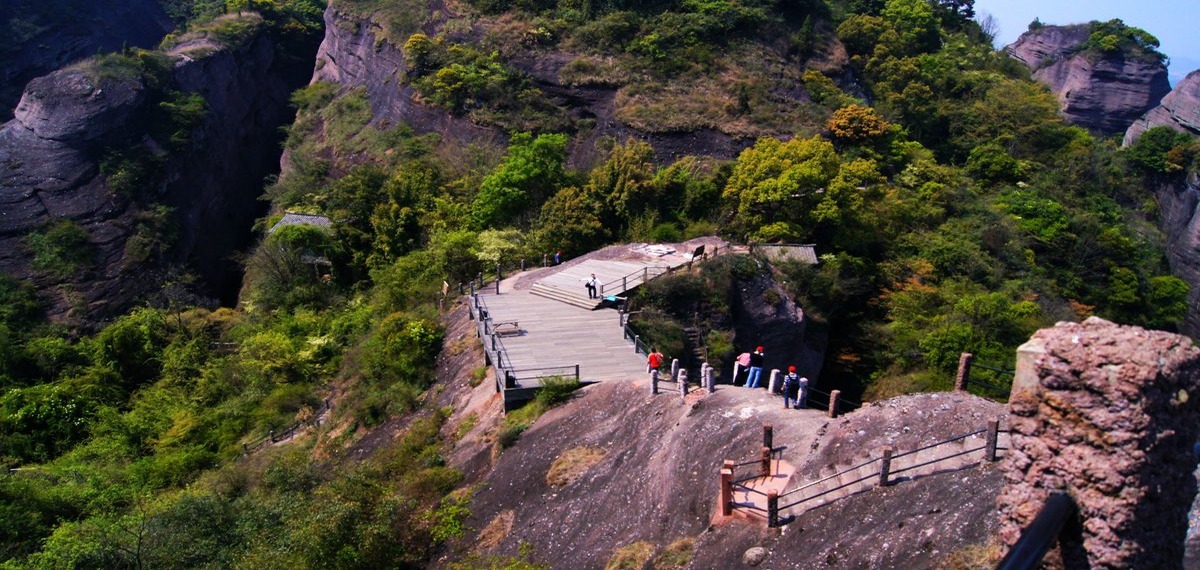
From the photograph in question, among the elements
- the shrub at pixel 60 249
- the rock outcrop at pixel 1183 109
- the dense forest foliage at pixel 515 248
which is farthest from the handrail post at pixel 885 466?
the rock outcrop at pixel 1183 109

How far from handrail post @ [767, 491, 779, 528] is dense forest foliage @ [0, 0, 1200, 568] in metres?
4.67

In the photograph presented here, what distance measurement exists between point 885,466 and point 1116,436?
506 cm

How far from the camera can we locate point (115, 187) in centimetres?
4003

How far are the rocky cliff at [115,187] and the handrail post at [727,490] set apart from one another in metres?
35.1

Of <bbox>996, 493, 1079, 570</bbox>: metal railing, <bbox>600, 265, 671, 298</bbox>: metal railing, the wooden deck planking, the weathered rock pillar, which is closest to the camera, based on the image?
<bbox>996, 493, 1079, 570</bbox>: metal railing

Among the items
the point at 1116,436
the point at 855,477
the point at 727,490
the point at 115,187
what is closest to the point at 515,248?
the point at 727,490

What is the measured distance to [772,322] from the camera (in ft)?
78.8

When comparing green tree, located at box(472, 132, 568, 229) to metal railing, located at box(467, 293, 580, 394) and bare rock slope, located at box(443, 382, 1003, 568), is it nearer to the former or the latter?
metal railing, located at box(467, 293, 580, 394)

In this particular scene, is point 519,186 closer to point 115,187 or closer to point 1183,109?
point 115,187

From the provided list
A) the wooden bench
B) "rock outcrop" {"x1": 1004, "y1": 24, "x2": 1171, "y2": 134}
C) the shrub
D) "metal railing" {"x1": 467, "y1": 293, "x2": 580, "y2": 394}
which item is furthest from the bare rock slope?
"rock outcrop" {"x1": 1004, "y1": 24, "x2": 1171, "y2": 134}

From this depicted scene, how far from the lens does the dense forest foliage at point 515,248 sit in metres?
17.0

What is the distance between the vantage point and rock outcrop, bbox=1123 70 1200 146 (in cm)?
5319

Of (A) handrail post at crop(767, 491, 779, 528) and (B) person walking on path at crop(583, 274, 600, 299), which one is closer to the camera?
(A) handrail post at crop(767, 491, 779, 528)

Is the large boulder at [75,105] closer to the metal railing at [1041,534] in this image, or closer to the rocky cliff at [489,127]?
the rocky cliff at [489,127]
